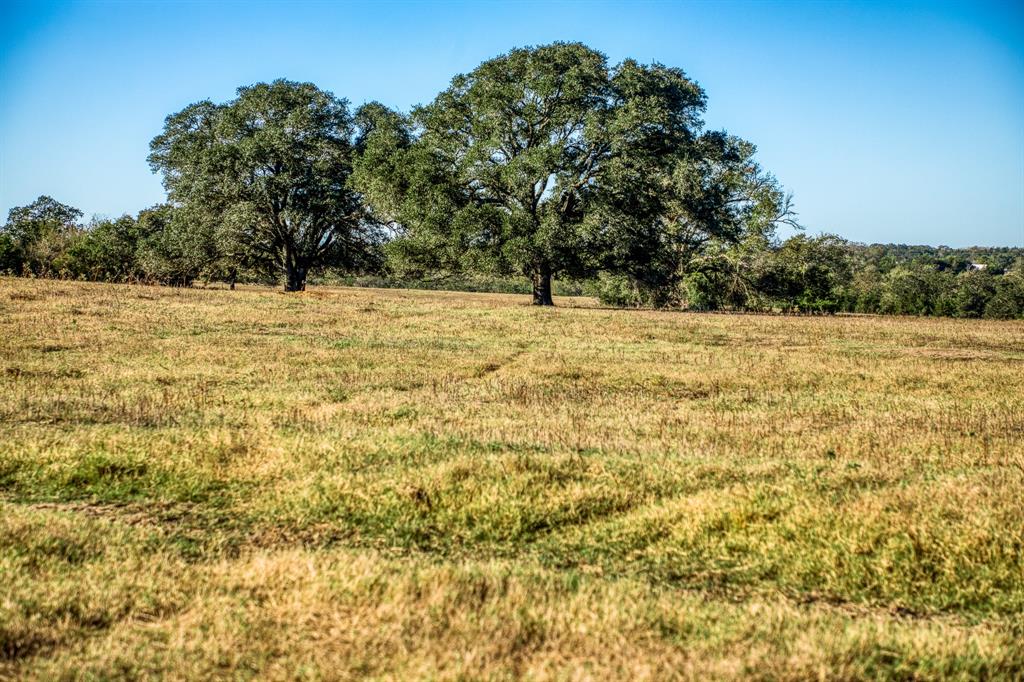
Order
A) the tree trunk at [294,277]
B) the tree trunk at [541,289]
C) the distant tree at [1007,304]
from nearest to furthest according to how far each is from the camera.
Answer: the tree trunk at [541,289] < the tree trunk at [294,277] < the distant tree at [1007,304]

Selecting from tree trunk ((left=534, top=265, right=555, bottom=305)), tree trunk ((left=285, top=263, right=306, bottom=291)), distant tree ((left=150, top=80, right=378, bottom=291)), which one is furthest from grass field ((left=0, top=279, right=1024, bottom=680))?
tree trunk ((left=285, top=263, right=306, bottom=291))

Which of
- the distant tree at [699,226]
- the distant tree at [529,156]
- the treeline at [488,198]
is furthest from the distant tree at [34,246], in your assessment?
the distant tree at [699,226]

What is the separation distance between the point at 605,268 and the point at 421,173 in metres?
11.7

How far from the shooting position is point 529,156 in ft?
120

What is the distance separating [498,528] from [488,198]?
3692 cm

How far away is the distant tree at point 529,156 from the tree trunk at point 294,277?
12.8 meters

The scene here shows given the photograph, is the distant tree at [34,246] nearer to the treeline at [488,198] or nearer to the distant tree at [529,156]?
the treeline at [488,198]

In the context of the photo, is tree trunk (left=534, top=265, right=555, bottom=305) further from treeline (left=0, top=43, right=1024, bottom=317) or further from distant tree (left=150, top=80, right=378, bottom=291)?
distant tree (left=150, top=80, right=378, bottom=291)

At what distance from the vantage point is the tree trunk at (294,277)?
172ft

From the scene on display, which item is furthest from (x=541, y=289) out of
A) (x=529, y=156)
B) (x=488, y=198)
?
(x=529, y=156)

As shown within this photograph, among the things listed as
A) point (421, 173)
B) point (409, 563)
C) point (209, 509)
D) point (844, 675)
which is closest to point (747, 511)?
point (844, 675)

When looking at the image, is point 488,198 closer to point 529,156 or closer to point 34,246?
point 529,156

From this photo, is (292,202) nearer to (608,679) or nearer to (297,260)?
(297,260)

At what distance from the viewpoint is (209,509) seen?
6738 millimetres
